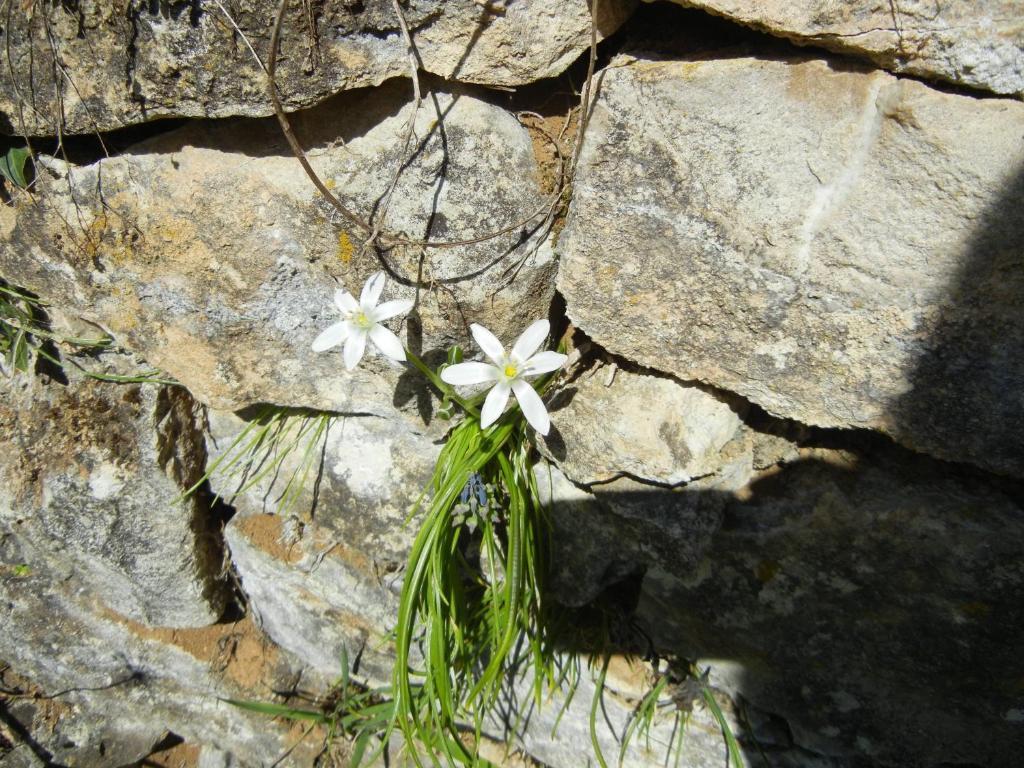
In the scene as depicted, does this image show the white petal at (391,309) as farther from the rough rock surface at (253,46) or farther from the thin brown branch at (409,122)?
the rough rock surface at (253,46)

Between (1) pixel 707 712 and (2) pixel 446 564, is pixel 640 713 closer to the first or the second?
(1) pixel 707 712

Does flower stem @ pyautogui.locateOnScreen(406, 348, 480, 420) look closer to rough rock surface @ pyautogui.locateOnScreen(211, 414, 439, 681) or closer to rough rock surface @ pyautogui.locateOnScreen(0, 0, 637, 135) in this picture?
rough rock surface @ pyautogui.locateOnScreen(211, 414, 439, 681)

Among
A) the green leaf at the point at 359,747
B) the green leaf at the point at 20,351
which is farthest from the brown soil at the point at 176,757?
the green leaf at the point at 20,351

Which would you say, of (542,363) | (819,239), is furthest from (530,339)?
(819,239)

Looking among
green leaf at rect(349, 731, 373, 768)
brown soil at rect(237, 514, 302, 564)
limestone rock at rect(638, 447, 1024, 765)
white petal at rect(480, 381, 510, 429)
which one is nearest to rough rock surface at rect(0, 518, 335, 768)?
green leaf at rect(349, 731, 373, 768)

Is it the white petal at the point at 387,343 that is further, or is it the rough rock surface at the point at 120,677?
the rough rock surface at the point at 120,677

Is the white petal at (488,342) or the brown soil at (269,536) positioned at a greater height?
the white petal at (488,342)
